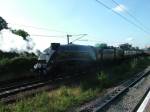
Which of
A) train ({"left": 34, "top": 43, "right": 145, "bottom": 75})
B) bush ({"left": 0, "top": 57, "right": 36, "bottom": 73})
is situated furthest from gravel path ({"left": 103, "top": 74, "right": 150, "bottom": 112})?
bush ({"left": 0, "top": 57, "right": 36, "bottom": 73})

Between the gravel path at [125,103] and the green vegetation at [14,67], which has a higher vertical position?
the green vegetation at [14,67]

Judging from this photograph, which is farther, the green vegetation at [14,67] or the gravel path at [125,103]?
the green vegetation at [14,67]

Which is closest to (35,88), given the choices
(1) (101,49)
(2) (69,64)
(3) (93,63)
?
(2) (69,64)

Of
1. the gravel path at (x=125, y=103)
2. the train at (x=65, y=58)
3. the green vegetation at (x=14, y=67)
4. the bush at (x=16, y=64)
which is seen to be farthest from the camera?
the bush at (x=16, y=64)

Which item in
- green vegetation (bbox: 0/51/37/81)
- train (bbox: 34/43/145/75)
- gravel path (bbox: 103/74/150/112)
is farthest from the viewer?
green vegetation (bbox: 0/51/37/81)

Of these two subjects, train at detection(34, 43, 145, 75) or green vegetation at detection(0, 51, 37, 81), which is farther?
green vegetation at detection(0, 51, 37, 81)

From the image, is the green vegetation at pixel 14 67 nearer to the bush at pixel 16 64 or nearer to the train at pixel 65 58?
the bush at pixel 16 64

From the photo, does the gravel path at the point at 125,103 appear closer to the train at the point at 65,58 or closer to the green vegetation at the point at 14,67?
the train at the point at 65,58

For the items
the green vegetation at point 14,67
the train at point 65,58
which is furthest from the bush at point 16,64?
the train at point 65,58

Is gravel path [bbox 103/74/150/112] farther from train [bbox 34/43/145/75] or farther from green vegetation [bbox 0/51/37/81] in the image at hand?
green vegetation [bbox 0/51/37/81]

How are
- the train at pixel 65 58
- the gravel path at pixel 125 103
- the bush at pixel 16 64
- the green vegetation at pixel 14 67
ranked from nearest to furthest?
1. the gravel path at pixel 125 103
2. the train at pixel 65 58
3. the green vegetation at pixel 14 67
4. the bush at pixel 16 64

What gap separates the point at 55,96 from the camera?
42.3ft

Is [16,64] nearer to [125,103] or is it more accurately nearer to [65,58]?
[65,58]

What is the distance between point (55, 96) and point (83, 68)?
11978 mm
